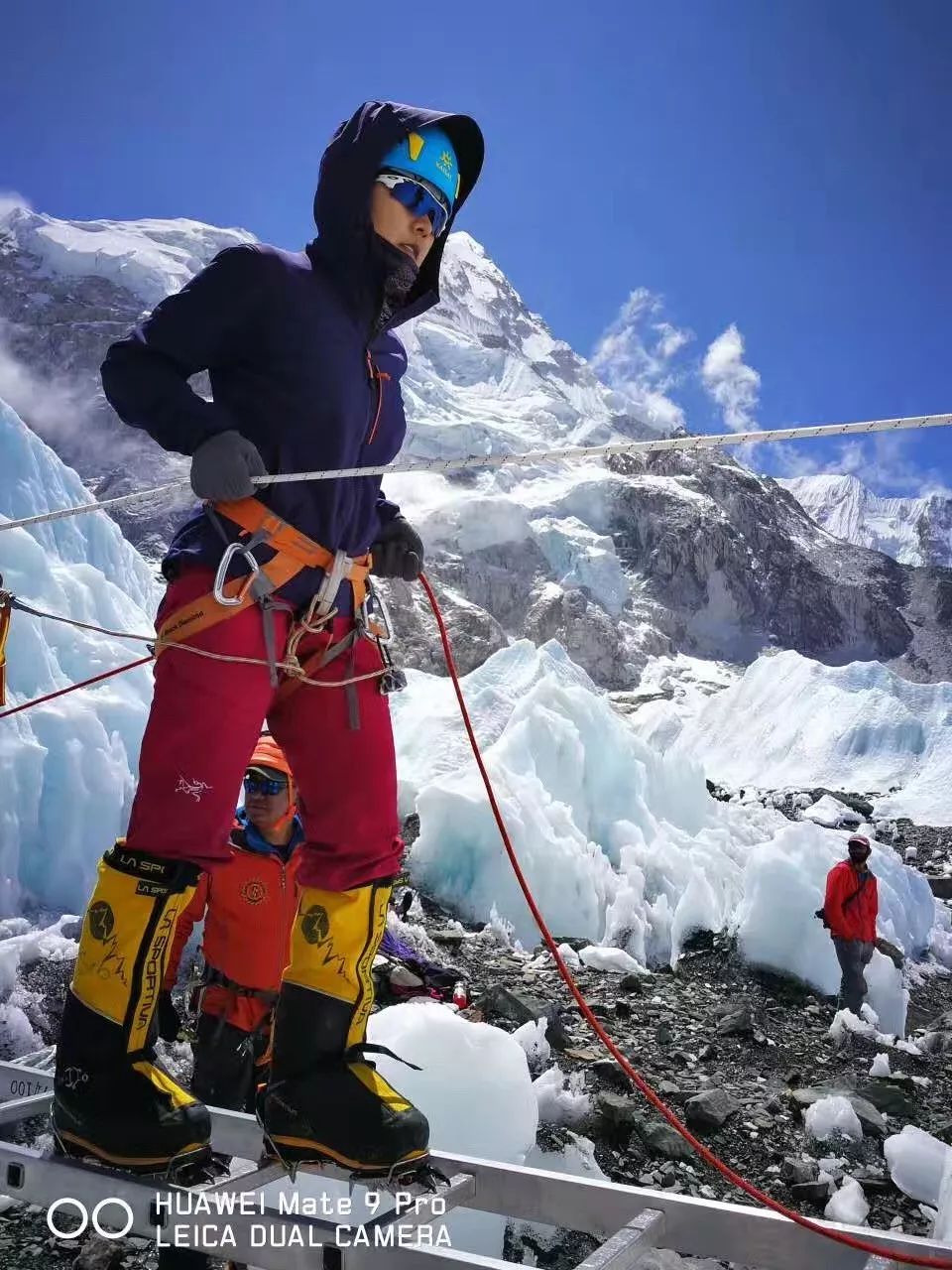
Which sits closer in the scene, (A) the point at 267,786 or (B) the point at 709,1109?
(A) the point at 267,786

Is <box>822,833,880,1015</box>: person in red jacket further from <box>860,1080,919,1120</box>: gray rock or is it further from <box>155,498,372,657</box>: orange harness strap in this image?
<box>155,498,372,657</box>: orange harness strap

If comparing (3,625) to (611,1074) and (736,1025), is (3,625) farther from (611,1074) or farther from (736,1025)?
(736,1025)

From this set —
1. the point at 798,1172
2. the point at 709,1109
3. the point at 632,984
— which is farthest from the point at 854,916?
the point at 798,1172

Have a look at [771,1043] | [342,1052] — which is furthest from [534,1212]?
[771,1043]

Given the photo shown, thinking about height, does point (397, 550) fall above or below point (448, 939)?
above

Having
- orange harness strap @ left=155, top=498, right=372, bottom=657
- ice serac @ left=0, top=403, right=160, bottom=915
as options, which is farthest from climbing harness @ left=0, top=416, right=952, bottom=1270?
ice serac @ left=0, top=403, right=160, bottom=915

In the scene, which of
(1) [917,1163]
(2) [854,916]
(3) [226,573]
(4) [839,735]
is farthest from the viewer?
(4) [839,735]

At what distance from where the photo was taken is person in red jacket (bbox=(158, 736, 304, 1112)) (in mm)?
3984

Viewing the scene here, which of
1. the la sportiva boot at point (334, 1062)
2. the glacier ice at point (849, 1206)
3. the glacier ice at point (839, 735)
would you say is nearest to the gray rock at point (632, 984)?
the glacier ice at point (849, 1206)

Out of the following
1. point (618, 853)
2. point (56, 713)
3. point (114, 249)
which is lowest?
point (618, 853)

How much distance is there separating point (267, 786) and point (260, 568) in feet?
8.37

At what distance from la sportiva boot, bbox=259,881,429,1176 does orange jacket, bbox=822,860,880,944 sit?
839 cm

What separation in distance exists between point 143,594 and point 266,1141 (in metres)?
12.9

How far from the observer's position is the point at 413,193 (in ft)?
7.45
